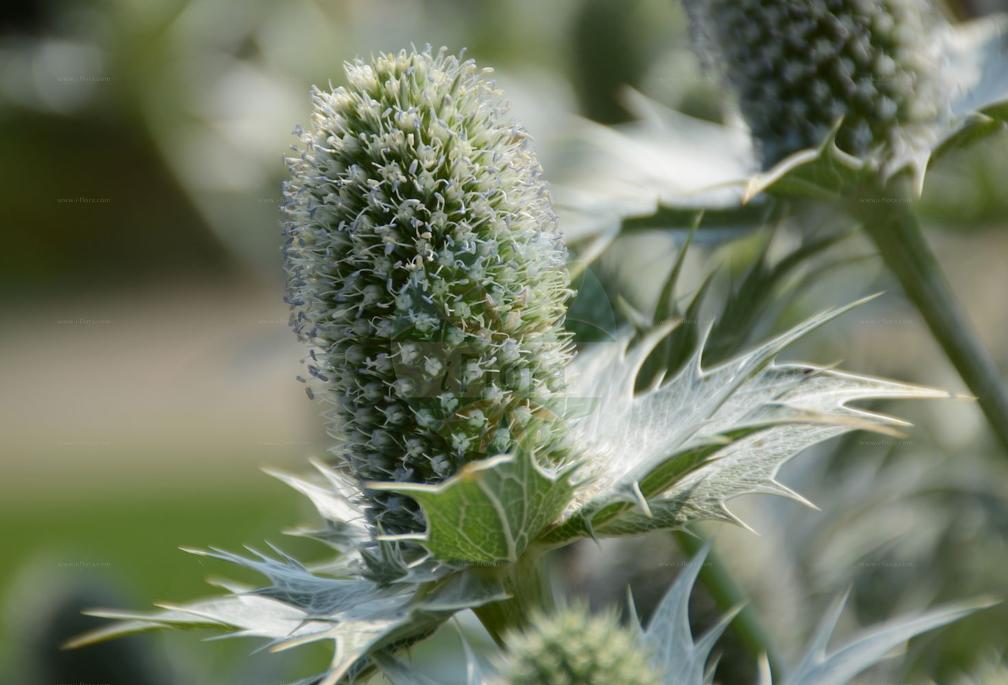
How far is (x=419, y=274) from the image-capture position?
32.4 inches

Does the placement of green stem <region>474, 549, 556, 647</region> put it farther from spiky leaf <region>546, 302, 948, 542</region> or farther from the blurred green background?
the blurred green background

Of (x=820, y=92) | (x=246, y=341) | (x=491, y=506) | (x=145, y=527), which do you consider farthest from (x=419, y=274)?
(x=145, y=527)

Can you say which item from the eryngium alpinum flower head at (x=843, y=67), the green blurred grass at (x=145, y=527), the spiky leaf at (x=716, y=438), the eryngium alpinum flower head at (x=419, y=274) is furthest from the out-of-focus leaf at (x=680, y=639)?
the green blurred grass at (x=145, y=527)

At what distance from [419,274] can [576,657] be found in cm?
32

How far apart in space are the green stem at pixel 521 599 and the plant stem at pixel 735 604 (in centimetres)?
17

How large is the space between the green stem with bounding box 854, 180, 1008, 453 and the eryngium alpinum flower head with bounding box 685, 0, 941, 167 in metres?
0.07

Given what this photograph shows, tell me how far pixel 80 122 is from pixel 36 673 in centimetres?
778

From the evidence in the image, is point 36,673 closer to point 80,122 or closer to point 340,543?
point 340,543

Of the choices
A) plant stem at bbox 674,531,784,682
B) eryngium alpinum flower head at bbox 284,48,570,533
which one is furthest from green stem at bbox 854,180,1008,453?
eryngium alpinum flower head at bbox 284,48,570,533

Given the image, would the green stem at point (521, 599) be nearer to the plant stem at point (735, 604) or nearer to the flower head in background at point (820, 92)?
the plant stem at point (735, 604)

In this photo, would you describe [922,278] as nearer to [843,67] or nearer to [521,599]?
[843,67]

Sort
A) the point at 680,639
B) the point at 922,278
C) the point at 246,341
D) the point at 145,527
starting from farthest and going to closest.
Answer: the point at 145,527 → the point at 246,341 → the point at 922,278 → the point at 680,639

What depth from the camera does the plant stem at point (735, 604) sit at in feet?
3.15

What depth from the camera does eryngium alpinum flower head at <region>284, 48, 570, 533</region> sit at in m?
0.84
